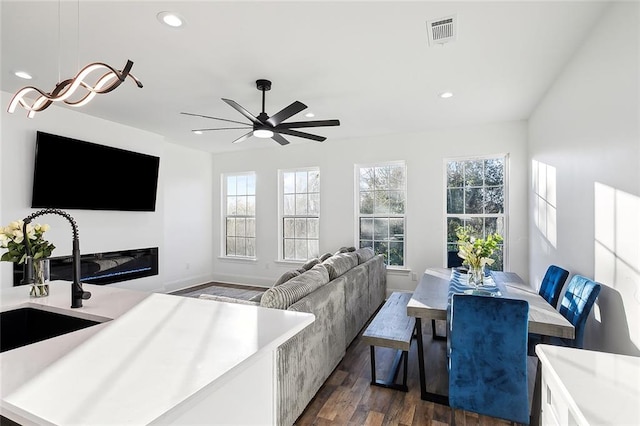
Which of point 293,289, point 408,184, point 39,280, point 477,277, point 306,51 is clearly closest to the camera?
point 39,280

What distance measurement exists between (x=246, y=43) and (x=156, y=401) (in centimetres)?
260

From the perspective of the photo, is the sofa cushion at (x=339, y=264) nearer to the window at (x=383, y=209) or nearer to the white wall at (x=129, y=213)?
the window at (x=383, y=209)

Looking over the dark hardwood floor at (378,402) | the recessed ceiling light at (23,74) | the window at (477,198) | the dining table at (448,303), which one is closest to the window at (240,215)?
the recessed ceiling light at (23,74)

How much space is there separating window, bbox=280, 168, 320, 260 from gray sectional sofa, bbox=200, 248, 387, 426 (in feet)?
7.18

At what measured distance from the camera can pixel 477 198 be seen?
483cm

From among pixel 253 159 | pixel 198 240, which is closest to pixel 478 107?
pixel 253 159

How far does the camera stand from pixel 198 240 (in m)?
6.50

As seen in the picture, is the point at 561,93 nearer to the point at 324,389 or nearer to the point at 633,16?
the point at 633,16

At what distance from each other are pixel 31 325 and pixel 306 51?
2.68 meters

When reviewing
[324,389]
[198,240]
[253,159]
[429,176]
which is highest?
[253,159]

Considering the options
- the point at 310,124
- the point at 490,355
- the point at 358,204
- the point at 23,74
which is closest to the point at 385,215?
the point at 358,204

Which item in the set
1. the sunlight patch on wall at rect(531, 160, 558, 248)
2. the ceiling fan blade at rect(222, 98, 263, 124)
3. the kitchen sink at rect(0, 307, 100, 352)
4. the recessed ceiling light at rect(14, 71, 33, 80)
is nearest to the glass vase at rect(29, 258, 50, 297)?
the kitchen sink at rect(0, 307, 100, 352)

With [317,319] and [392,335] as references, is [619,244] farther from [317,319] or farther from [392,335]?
[317,319]

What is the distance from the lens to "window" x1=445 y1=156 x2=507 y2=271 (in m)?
4.70
